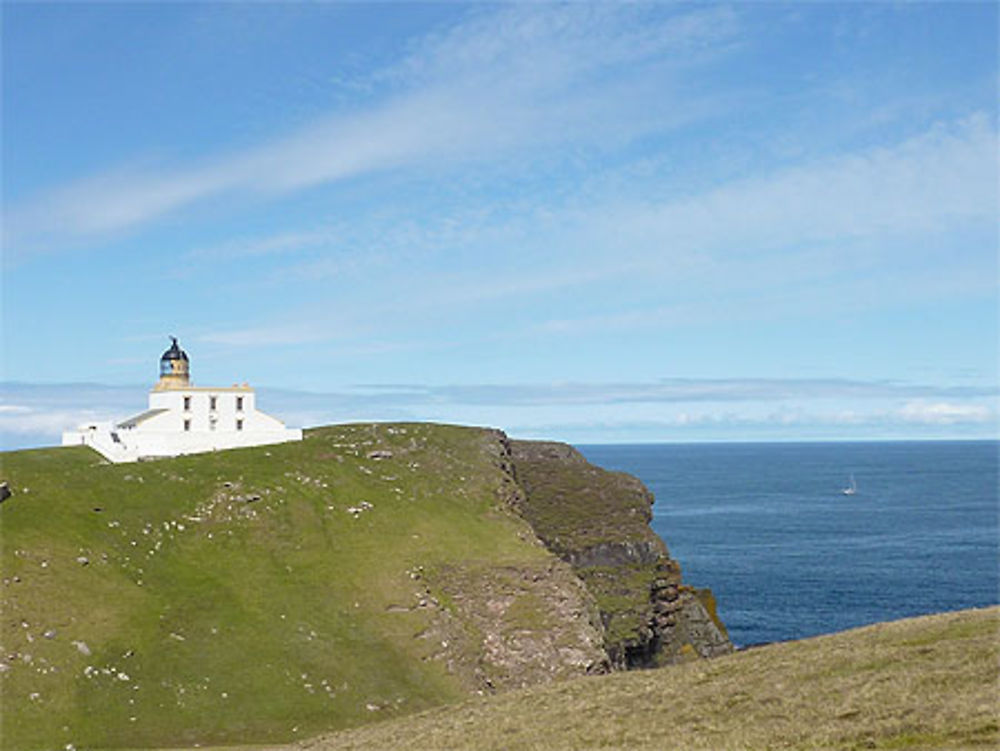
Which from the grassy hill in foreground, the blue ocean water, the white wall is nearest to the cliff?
the white wall

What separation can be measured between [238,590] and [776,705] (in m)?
37.7

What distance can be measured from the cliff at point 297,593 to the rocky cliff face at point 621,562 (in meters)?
0.22

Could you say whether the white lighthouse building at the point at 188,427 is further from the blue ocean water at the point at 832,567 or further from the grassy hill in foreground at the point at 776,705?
the blue ocean water at the point at 832,567

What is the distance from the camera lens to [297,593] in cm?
6031

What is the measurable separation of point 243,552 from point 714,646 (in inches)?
1683

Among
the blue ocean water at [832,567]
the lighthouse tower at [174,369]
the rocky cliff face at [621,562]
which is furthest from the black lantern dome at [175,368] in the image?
the blue ocean water at [832,567]

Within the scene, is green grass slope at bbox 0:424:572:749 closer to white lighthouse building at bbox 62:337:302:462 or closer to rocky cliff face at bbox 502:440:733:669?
white lighthouse building at bbox 62:337:302:462

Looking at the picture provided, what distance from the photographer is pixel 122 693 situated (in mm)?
48219

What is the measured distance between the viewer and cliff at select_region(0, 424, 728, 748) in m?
48.8

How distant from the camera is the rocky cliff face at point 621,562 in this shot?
75500mm

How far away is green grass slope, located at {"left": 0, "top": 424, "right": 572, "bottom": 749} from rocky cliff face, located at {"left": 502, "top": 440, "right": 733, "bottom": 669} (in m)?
8.99

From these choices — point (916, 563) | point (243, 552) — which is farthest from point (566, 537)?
point (916, 563)

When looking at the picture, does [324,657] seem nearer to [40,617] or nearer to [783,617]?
[40,617]

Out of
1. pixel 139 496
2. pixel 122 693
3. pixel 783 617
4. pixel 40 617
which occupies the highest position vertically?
pixel 139 496
